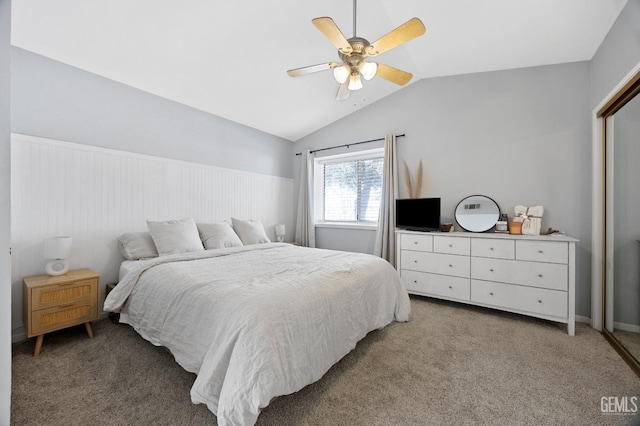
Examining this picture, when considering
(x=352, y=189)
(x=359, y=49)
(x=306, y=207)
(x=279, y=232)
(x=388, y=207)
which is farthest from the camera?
(x=306, y=207)

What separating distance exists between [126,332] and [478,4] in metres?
4.26

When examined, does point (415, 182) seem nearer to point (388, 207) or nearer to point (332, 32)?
point (388, 207)

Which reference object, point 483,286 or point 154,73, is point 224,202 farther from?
point 483,286

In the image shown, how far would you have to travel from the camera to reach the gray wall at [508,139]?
2.81 metres

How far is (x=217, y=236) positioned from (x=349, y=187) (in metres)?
2.38

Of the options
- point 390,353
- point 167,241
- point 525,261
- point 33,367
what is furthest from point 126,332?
point 525,261

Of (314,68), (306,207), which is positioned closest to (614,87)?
(314,68)

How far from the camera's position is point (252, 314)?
1340 mm

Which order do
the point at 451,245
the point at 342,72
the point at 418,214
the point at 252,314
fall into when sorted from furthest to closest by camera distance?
the point at 418,214, the point at 451,245, the point at 342,72, the point at 252,314

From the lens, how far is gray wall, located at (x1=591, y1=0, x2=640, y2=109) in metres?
1.93

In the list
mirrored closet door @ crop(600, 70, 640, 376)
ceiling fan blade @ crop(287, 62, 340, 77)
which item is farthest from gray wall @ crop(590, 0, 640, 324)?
ceiling fan blade @ crop(287, 62, 340, 77)

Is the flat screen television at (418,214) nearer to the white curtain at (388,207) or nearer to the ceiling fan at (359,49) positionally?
the white curtain at (388,207)

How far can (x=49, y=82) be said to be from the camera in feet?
7.85

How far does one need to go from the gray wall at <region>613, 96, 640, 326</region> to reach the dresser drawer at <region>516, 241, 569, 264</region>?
375 mm
